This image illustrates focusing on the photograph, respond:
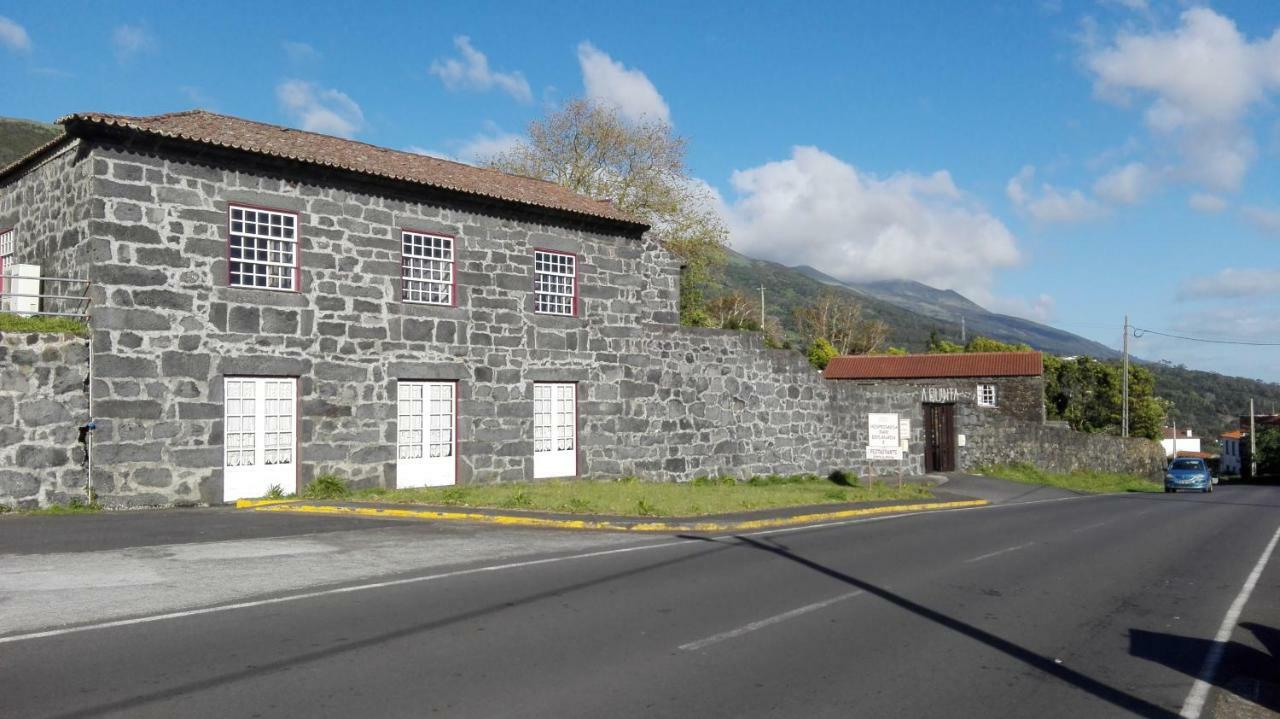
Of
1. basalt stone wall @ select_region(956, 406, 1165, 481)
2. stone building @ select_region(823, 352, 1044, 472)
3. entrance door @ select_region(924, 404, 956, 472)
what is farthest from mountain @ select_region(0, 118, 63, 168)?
basalt stone wall @ select_region(956, 406, 1165, 481)

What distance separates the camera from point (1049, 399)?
2990 inches

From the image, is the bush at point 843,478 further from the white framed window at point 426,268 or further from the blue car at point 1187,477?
the blue car at point 1187,477

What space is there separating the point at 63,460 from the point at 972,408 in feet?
105

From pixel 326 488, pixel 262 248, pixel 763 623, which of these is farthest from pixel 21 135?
pixel 763 623

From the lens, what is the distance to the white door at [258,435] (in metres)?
18.5

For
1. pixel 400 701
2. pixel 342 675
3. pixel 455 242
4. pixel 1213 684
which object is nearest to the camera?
pixel 400 701

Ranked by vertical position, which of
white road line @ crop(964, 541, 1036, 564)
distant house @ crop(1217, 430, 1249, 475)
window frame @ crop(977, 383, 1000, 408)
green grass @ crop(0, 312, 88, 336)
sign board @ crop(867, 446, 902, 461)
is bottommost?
distant house @ crop(1217, 430, 1249, 475)

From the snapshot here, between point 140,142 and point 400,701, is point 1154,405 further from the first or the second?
point 400,701

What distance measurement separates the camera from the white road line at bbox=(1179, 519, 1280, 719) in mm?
6754

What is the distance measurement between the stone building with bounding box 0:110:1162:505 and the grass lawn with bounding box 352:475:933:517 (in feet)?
3.31

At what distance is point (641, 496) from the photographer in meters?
20.6

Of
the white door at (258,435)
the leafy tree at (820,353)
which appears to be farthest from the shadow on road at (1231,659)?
the leafy tree at (820,353)

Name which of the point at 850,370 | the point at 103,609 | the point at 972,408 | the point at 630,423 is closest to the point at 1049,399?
the point at 850,370

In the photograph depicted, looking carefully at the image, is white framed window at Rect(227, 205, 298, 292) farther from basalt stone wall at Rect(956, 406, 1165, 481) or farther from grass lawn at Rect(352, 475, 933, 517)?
basalt stone wall at Rect(956, 406, 1165, 481)
